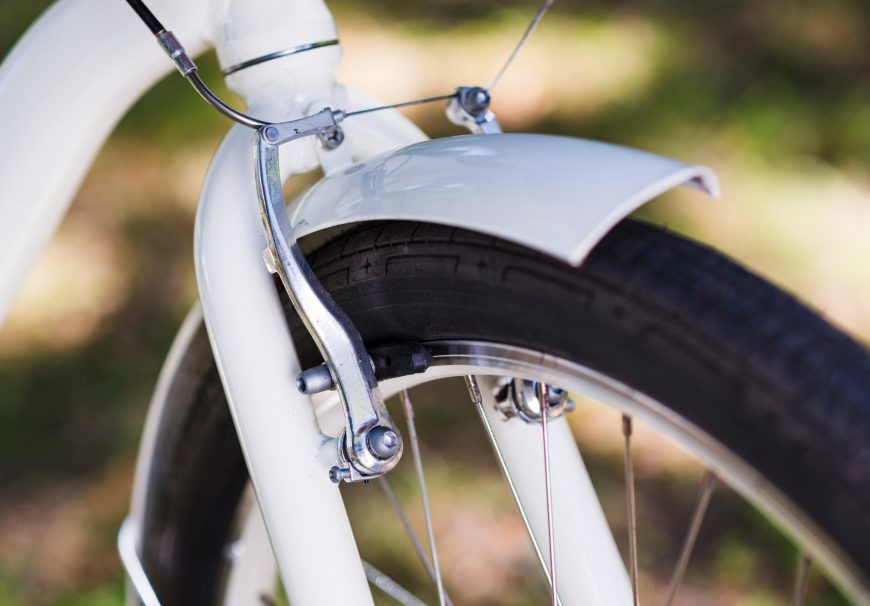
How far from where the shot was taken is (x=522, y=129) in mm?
1462

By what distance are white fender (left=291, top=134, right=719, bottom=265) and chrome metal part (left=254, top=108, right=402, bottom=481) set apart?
43 mm

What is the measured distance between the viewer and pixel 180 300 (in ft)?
4.57

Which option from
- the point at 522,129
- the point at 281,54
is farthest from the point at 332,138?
the point at 522,129

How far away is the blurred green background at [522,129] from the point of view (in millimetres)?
1182

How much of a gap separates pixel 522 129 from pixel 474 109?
896 mm

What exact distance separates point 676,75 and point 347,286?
3.70 ft

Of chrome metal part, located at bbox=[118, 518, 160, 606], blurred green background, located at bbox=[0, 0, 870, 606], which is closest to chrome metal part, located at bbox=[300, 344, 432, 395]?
chrome metal part, located at bbox=[118, 518, 160, 606]

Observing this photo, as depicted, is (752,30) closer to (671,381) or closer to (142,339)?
(142,339)

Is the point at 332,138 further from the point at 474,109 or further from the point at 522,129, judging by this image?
the point at 522,129

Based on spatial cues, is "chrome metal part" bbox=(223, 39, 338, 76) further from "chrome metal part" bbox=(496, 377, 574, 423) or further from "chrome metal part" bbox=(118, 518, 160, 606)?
"chrome metal part" bbox=(118, 518, 160, 606)

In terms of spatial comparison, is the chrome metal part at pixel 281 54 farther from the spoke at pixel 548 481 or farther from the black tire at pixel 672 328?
the spoke at pixel 548 481

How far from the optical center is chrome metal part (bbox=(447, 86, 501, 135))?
58 cm

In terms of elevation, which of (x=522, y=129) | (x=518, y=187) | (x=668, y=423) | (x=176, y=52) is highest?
(x=522, y=129)

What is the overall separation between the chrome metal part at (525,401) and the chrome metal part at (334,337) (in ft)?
0.34
